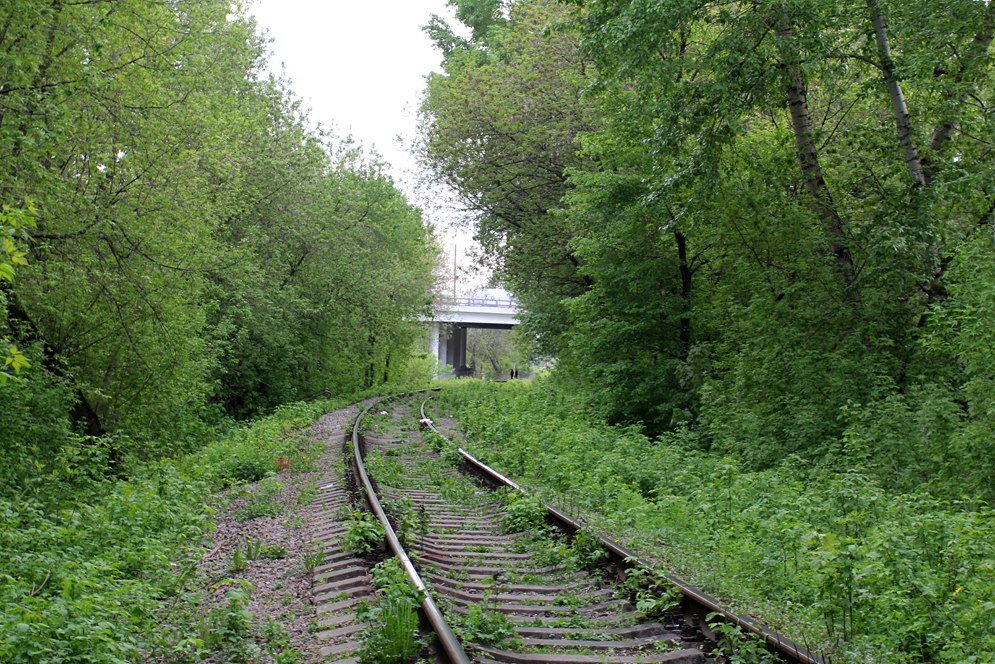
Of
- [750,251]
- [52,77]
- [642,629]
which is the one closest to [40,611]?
Answer: [642,629]

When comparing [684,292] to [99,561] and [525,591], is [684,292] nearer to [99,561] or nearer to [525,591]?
[525,591]

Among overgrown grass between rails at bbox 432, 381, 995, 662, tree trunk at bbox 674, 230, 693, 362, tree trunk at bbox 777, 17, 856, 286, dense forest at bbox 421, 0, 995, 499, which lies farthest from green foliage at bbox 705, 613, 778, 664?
tree trunk at bbox 674, 230, 693, 362

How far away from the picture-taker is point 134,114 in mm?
12789

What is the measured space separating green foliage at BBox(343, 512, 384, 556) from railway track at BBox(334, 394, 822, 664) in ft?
0.69

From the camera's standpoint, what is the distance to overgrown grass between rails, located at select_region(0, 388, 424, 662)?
482 cm

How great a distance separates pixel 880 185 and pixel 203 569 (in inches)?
484

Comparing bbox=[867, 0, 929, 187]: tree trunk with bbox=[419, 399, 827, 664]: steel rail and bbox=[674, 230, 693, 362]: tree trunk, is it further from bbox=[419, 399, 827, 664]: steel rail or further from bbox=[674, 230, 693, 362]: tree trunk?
bbox=[419, 399, 827, 664]: steel rail

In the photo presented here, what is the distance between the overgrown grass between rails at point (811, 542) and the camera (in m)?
5.03

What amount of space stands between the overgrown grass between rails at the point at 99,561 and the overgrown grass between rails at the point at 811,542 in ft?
13.7

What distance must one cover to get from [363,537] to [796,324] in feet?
28.1

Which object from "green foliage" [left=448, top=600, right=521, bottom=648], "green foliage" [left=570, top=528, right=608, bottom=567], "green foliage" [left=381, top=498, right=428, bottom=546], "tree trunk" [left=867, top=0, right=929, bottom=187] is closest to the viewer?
"green foliage" [left=448, top=600, right=521, bottom=648]

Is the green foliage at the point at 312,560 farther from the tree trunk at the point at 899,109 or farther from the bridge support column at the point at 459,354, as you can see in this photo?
the bridge support column at the point at 459,354

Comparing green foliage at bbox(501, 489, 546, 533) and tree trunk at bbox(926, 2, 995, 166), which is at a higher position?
tree trunk at bbox(926, 2, 995, 166)

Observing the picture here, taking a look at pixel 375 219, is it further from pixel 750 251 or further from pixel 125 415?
pixel 750 251
